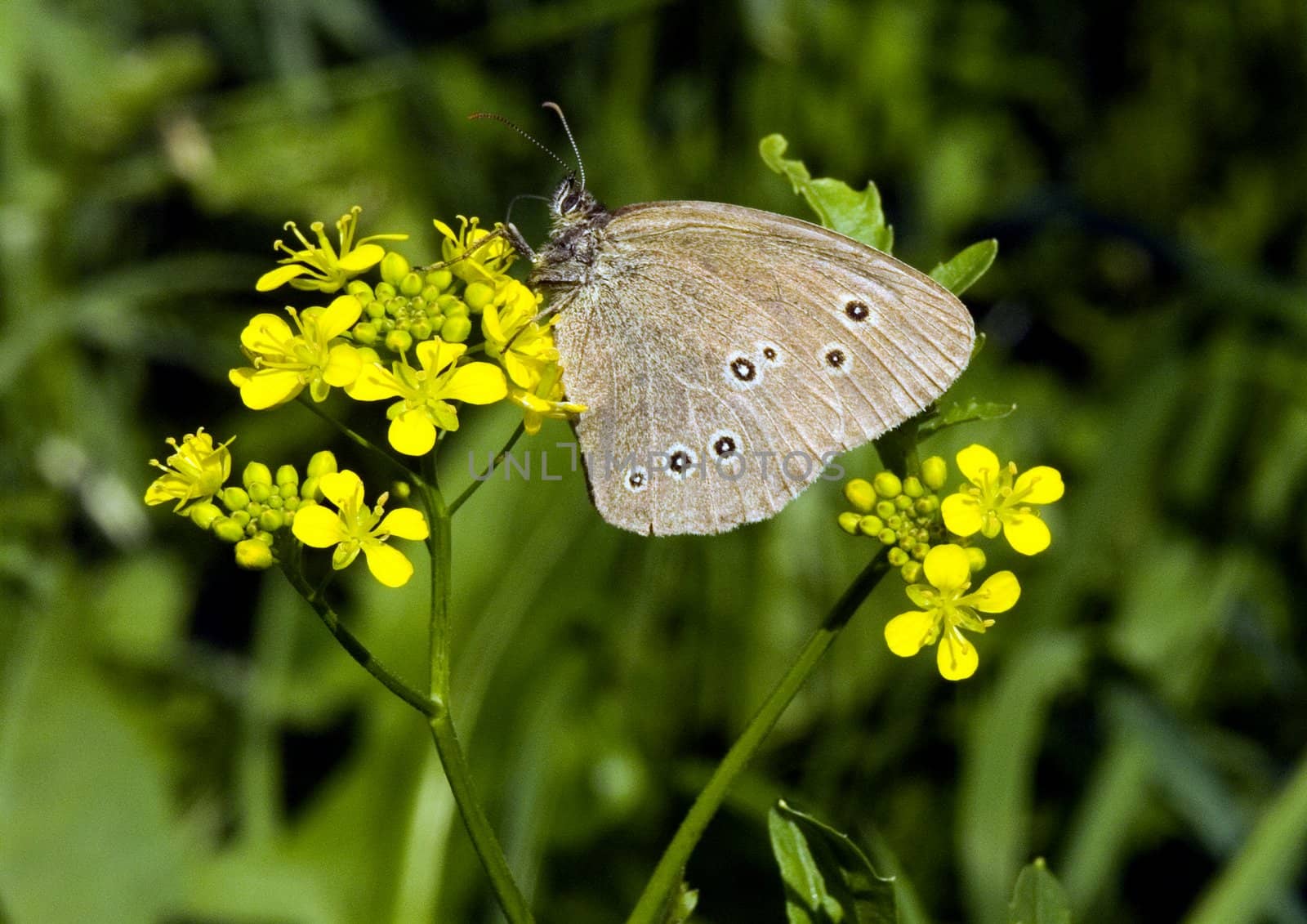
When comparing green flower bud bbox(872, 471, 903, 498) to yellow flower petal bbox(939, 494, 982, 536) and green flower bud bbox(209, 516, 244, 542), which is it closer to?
yellow flower petal bbox(939, 494, 982, 536)

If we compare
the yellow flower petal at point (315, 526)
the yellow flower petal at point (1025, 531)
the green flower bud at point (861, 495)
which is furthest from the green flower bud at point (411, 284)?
the yellow flower petal at point (1025, 531)

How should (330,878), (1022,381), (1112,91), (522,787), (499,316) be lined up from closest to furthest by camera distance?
(499,316)
(522,787)
(330,878)
(1022,381)
(1112,91)

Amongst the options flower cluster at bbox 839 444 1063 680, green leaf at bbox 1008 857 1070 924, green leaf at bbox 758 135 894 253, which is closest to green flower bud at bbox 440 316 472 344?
green leaf at bbox 758 135 894 253

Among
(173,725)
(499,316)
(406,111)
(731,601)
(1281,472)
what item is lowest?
(173,725)

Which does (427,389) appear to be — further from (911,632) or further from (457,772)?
(911,632)

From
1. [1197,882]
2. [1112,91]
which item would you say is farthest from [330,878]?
[1112,91]

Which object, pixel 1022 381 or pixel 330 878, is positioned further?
pixel 1022 381

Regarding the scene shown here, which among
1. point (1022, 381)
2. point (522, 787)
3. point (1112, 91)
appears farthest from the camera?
point (1112, 91)

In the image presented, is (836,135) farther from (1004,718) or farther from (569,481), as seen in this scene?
(1004,718)
